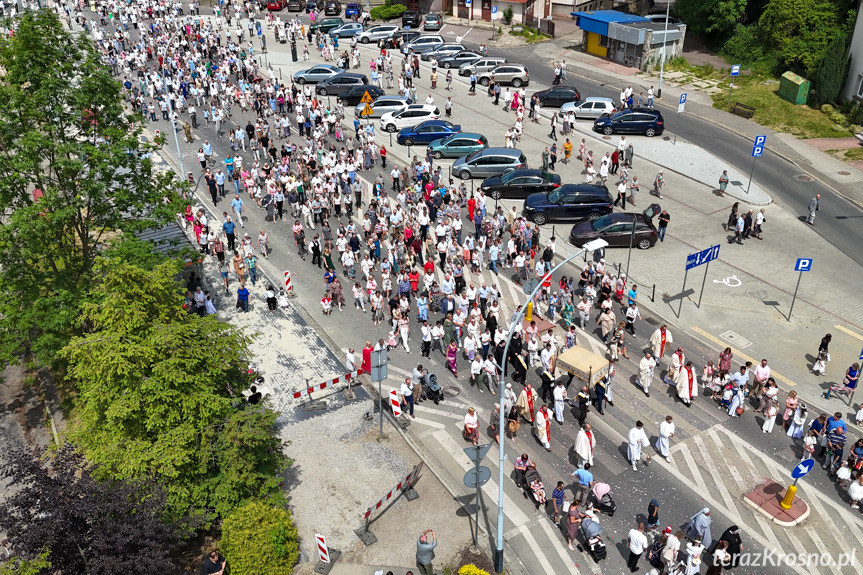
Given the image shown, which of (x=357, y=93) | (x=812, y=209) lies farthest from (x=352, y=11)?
(x=812, y=209)

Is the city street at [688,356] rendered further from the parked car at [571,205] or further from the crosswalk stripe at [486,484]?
the parked car at [571,205]

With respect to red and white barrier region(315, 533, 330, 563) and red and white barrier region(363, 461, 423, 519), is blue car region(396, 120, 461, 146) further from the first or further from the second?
red and white barrier region(315, 533, 330, 563)

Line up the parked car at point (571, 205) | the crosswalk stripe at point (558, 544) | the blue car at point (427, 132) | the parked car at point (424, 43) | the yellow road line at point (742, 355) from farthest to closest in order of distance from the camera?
the parked car at point (424, 43) → the blue car at point (427, 132) → the parked car at point (571, 205) → the yellow road line at point (742, 355) → the crosswalk stripe at point (558, 544)

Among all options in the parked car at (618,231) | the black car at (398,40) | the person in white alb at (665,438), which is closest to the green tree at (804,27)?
the parked car at (618,231)

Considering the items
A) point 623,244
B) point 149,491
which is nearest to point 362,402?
point 149,491

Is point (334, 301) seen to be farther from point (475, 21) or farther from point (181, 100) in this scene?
point (475, 21)

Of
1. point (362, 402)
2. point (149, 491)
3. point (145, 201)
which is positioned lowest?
point (362, 402)
